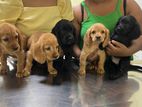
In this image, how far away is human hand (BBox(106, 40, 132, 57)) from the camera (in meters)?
0.89

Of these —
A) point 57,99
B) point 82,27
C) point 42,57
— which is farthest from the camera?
point 82,27

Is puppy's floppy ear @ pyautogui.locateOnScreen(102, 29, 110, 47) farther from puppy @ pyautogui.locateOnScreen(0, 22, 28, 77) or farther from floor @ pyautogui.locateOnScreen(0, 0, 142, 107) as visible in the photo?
puppy @ pyautogui.locateOnScreen(0, 22, 28, 77)

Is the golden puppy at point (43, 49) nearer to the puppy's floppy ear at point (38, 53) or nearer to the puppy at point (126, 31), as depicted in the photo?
the puppy's floppy ear at point (38, 53)

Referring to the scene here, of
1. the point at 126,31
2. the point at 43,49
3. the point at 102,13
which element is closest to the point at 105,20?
the point at 102,13

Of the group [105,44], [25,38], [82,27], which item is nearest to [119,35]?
[105,44]

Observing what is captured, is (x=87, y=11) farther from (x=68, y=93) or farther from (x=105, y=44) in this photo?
(x=68, y=93)

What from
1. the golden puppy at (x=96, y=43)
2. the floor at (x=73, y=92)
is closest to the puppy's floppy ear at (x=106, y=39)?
the golden puppy at (x=96, y=43)

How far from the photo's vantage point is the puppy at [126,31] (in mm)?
863

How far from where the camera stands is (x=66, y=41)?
2.83 feet

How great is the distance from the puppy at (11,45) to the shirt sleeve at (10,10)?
0.10m

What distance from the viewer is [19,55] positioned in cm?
86

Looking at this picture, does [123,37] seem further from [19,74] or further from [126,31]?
[19,74]

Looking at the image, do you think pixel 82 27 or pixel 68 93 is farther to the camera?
pixel 82 27

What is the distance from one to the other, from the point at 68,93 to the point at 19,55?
20 centimetres
